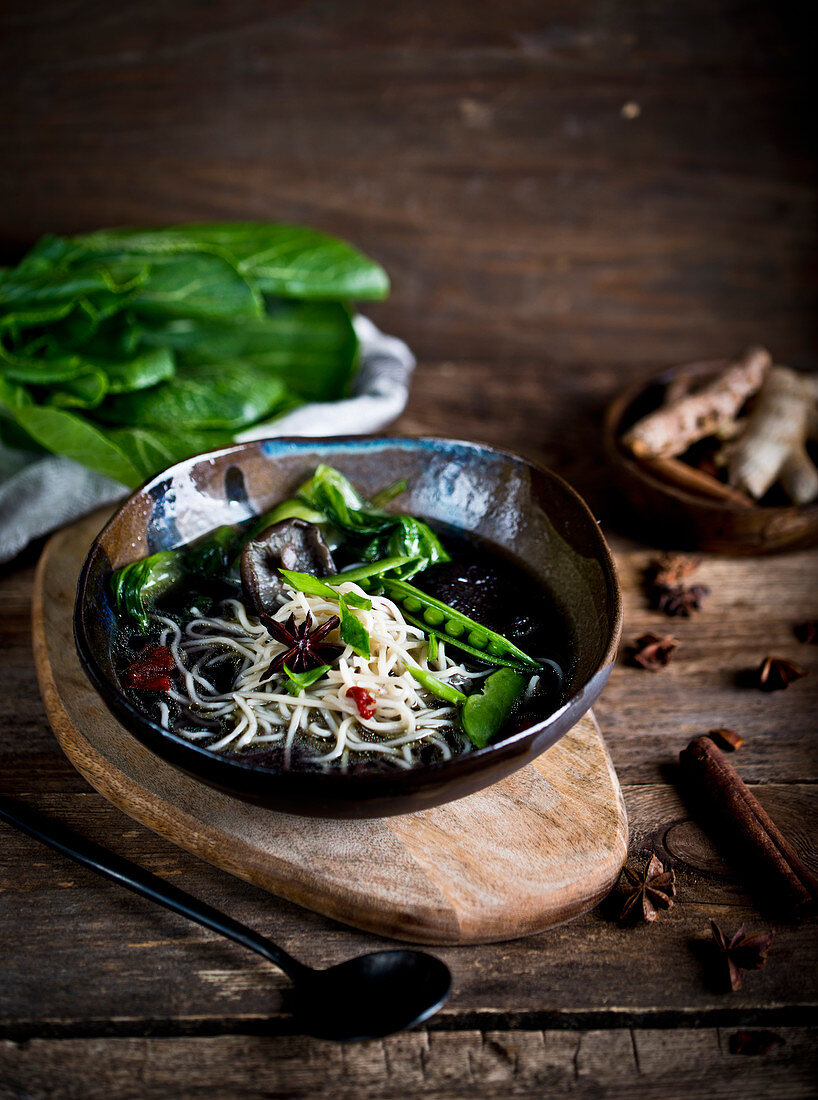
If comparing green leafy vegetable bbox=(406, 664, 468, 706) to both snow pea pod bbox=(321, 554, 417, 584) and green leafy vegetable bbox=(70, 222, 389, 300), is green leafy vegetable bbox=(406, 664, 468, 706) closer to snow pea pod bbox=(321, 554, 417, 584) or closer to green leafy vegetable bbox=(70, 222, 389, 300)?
snow pea pod bbox=(321, 554, 417, 584)

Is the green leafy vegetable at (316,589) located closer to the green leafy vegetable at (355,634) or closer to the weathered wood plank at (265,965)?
the green leafy vegetable at (355,634)

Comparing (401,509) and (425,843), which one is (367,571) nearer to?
(401,509)

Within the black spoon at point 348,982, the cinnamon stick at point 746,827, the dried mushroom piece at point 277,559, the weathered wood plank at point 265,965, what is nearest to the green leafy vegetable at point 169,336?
the dried mushroom piece at point 277,559

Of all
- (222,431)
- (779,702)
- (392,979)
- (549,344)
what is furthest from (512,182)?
(392,979)

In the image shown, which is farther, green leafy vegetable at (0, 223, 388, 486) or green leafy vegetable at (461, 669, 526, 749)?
green leafy vegetable at (0, 223, 388, 486)

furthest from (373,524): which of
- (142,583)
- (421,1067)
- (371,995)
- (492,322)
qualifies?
(492,322)

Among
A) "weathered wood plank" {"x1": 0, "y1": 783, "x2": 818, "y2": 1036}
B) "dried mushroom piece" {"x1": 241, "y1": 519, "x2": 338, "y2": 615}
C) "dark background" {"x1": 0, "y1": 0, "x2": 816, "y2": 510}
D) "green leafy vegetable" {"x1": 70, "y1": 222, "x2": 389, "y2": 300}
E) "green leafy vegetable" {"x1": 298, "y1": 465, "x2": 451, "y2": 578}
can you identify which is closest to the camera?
"weathered wood plank" {"x1": 0, "y1": 783, "x2": 818, "y2": 1036}

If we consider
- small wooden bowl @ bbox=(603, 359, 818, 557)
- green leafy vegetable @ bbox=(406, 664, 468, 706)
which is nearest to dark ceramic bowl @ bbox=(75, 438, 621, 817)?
green leafy vegetable @ bbox=(406, 664, 468, 706)

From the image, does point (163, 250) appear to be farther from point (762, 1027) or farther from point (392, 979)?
point (762, 1027)
